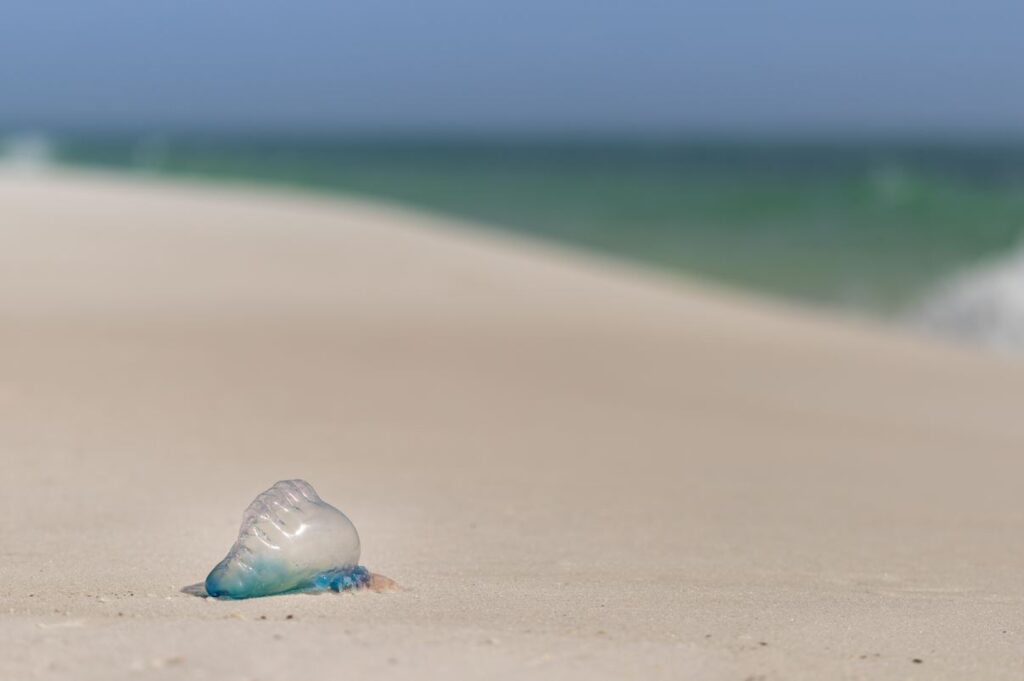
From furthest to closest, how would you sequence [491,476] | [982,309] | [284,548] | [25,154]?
1. [25,154]
2. [982,309]
3. [491,476]
4. [284,548]

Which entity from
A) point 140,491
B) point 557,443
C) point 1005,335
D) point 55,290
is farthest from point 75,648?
point 1005,335

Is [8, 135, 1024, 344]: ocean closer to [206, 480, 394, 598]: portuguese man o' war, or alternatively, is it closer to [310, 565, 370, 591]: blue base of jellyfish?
[310, 565, 370, 591]: blue base of jellyfish

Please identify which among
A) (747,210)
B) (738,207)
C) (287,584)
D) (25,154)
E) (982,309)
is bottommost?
(287,584)

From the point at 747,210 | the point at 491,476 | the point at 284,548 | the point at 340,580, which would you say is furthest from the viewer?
the point at 747,210

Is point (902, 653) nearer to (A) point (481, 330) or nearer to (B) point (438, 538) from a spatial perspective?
(B) point (438, 538)

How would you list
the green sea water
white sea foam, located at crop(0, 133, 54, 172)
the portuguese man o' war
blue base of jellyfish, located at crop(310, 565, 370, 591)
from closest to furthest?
the portuguese man o' war
blue base of jellyfish, located at crop(310, 565, 370, 591)
the green sea water
white sea foam, located at crop(0, 133, 54, 172)

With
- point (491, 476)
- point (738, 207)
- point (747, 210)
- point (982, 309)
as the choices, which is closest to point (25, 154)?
point (738, 207)

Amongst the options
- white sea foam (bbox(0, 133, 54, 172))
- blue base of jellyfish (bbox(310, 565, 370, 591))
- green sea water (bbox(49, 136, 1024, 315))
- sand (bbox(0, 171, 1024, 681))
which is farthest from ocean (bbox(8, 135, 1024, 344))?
blue base of jellyfish (bbox(310, 565, 370, 591))

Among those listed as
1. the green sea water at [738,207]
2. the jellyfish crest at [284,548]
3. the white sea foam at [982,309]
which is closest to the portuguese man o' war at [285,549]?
the jellyfish crest at [284,548]

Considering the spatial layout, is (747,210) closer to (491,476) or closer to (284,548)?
(491,476)
